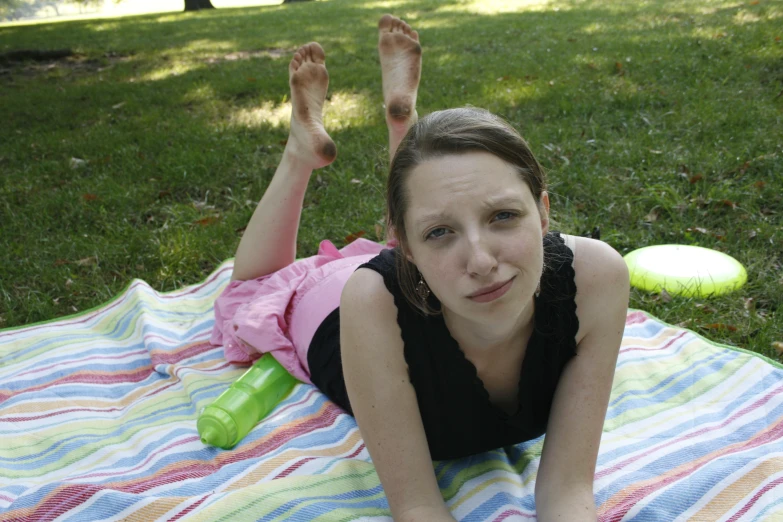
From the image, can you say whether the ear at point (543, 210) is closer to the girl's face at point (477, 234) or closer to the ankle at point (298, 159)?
the girl's face at point (477, 234)

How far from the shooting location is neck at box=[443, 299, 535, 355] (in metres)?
1.91

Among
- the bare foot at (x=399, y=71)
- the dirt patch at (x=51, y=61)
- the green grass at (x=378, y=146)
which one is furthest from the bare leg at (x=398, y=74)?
the dirt patch at (x=51, y=61)

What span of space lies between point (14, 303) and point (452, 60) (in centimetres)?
575

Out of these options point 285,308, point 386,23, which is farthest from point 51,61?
point 285,308

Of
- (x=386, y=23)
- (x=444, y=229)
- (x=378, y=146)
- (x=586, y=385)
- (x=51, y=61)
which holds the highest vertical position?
(x=386, y=23)

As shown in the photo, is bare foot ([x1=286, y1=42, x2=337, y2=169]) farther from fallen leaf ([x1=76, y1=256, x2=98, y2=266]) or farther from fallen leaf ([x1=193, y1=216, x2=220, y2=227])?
fallen leaf ([x1=76, y1=256, x2=98, y2=266])

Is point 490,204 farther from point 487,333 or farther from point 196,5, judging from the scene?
point 196,5

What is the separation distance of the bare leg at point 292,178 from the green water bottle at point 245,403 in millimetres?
559

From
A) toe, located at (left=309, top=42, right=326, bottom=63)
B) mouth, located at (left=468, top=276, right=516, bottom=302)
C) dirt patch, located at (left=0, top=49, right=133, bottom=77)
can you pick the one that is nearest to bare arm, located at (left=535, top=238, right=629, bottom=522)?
mouth, located at (left=468, top=276, right=516, bottom=302)

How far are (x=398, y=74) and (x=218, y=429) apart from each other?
188 cm

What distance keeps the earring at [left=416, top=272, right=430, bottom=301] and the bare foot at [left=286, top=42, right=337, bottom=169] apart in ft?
4.59

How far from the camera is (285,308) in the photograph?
3082 mm

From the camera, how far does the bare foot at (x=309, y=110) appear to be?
3146 mm

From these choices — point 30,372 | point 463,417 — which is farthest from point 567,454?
point 30,372
